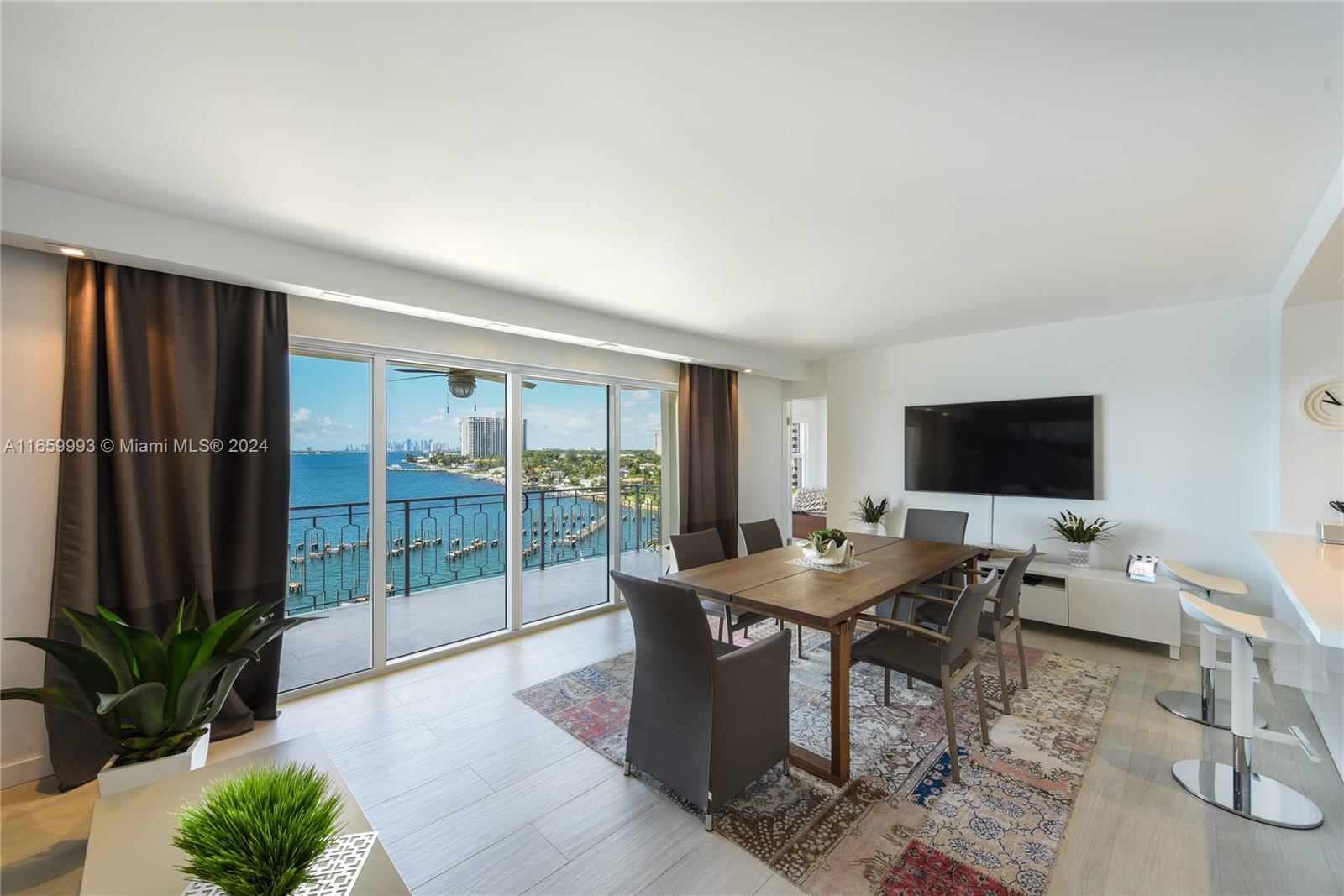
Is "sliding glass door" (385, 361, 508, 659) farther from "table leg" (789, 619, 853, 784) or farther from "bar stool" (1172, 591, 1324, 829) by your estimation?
"bar stool" (1172, 591, 1324, 829)

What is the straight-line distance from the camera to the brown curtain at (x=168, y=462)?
2275mm

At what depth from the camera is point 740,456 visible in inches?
235

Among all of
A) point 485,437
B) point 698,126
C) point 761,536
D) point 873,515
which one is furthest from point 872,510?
point 698,126

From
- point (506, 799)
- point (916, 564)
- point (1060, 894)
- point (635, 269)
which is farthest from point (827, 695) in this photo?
point (635, 269)

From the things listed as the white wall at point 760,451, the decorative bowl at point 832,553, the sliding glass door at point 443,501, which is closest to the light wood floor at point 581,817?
the sliding glass door at point 443,501

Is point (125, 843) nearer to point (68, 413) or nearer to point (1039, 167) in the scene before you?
point (68, 413)

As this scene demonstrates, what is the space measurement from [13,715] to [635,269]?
356 cm

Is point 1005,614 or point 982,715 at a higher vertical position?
point 1005,614

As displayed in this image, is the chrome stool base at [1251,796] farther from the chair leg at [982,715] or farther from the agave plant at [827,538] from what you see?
the agave plant at [827,538]

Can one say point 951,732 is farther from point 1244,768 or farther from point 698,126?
point 698,126

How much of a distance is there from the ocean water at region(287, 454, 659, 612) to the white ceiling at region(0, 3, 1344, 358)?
5.04 ft

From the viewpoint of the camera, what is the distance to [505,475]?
4066mm

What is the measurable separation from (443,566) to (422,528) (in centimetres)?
42

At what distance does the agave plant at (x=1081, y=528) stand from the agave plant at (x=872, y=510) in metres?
1.44
